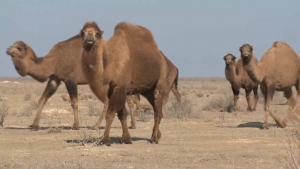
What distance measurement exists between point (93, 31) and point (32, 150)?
104 inches

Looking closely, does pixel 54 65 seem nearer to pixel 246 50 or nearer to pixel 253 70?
pixel 246 50

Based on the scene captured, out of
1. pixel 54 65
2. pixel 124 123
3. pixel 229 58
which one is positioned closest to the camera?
pixel 124 123

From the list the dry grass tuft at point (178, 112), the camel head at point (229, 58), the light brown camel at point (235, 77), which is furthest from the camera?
the light brown camel at point (235, 77)

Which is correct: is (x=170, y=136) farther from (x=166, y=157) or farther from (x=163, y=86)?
(x=166, y=157)

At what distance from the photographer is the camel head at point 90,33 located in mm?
10689

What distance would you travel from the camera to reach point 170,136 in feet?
46.4

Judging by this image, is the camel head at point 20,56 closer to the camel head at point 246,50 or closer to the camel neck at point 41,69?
the camel neck at point 41,69

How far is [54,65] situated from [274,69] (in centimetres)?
605

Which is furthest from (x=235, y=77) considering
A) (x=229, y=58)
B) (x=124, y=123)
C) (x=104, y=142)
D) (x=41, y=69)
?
(x=104, y=142)

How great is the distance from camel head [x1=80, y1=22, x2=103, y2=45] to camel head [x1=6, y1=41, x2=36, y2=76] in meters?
4.67

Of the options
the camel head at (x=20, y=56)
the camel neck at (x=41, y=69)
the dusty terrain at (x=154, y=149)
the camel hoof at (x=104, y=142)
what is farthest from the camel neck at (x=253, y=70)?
the camel head at (x=20, y=56)

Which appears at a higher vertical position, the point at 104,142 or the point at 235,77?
the point at 235,77

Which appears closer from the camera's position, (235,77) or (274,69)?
(274,69)

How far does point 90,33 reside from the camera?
1077cm
